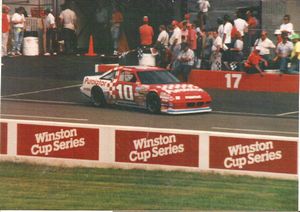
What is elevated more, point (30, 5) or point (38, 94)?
point (30, 5)

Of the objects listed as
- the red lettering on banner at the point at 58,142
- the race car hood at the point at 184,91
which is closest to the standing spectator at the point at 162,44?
the race car hood at the point at 184,91

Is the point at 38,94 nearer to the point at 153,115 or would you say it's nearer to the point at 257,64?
the point at 153,115

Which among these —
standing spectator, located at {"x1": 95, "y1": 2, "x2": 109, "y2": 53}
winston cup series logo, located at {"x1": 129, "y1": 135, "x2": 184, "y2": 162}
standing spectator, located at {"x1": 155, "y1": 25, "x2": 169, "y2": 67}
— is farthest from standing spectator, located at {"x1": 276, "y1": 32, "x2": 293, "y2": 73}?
standing spectator, located at {"x1": 95, "y1": 2, "x2": 109, "y2": 53}

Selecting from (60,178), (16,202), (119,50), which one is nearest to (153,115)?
(119,50)

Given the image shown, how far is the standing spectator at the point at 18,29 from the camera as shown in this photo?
58.3 feet

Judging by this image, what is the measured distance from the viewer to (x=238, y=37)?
18375 millimetres

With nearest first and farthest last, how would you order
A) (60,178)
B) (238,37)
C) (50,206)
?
1. (50,206)
2. (60,178)
3. (238,37)

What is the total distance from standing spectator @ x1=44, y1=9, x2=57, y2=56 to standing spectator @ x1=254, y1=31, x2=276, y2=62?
127 inches

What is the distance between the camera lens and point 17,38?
726 inches

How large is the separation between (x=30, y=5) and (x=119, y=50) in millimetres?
2739

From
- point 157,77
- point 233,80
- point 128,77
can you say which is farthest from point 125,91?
point 233,80

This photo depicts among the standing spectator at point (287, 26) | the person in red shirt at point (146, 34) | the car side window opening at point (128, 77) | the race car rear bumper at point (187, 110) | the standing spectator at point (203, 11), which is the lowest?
the race car rear bumper at point (187, 110)

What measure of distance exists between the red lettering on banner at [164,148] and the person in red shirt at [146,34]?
7.34 ft

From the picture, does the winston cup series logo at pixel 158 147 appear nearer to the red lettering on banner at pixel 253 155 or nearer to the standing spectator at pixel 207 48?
the red lettering on banner at pixel 253 155
